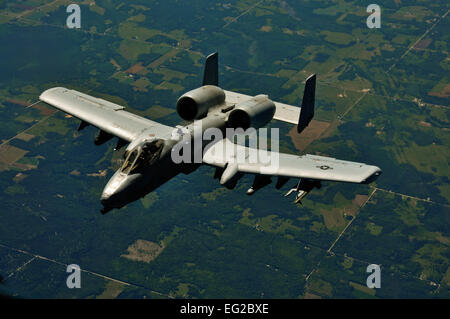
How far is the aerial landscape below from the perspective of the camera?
107 m

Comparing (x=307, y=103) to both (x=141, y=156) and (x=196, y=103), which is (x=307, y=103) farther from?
(x=141, y=156)

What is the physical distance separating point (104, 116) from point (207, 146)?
8.78 metres

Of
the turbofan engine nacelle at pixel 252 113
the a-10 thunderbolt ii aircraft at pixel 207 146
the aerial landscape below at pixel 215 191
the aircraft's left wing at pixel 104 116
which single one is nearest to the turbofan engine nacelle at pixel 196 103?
the a-10 thunderbolt ii aircraft at pixel 207 146

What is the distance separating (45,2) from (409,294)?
13470cm

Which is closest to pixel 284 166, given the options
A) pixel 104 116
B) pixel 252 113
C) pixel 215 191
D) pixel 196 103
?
pixel 252 113

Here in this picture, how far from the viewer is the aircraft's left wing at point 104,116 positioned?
41.8 meters

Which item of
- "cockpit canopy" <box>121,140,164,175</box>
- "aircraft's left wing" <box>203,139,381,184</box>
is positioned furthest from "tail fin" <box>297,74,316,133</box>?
"cockpit canopy" <box>121,140,164,175</box>

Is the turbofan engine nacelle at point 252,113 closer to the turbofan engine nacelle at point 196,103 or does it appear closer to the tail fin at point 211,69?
the turbofan engine nacelle at point 196,103

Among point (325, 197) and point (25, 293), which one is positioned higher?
point (325, 197)

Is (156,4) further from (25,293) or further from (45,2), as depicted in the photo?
(25,293)

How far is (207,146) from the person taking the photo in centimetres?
4175

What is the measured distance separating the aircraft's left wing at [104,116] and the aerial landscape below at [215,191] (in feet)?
126

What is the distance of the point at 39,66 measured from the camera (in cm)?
11756

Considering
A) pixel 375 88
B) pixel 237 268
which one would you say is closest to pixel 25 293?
pixel 237 268
